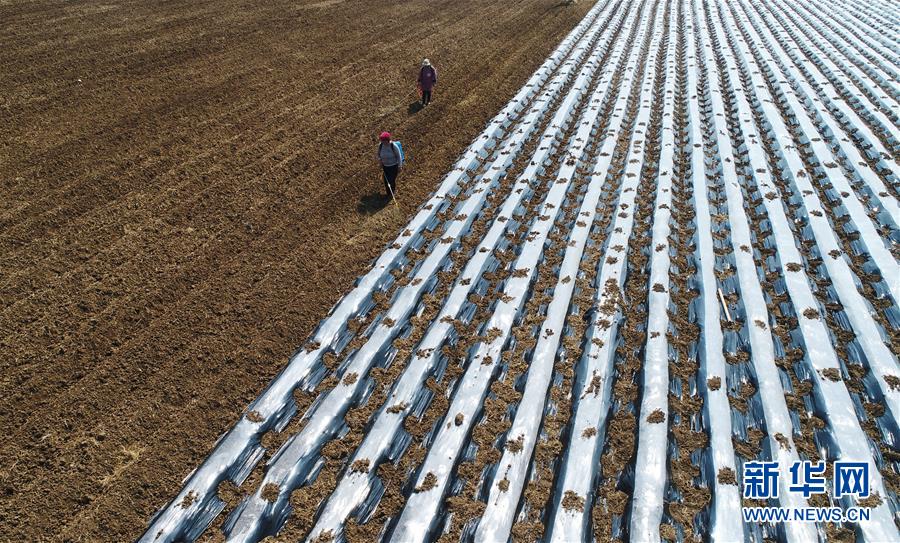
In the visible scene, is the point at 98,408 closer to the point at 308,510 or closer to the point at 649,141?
the point at 308,510

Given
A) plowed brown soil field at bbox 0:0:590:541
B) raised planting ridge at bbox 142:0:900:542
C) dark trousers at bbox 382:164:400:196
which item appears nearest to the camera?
raised planting ridge at bbox 142:0:900:542

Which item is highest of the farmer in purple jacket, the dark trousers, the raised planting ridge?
the farmer in purple jacket

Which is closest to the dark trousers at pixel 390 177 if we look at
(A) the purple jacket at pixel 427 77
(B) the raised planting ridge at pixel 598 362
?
(B) the raised planting ridge at pixel 598 362

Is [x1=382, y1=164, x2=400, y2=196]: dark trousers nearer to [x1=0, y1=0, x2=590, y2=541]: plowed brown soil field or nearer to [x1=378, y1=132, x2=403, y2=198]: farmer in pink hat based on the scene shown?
[x1=378, y1=132, x2=403, y2=198]: farmer in pink hat

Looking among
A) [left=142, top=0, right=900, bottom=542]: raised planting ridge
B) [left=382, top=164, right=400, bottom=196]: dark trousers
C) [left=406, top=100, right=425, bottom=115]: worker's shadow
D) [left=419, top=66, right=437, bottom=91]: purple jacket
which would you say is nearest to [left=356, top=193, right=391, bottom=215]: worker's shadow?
[left=382, top=164, right=400, bottom=196]: dark trousers

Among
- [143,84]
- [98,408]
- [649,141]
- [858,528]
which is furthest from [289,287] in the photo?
[143,84]

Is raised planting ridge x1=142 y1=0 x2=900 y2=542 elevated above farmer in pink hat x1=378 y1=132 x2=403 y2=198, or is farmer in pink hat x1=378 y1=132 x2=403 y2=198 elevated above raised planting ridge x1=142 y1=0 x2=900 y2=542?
farmer in pink hat x1=378 y1=132 x2=403 y2=198

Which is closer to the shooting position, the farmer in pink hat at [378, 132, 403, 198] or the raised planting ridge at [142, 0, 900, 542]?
the raised planting ridge at [142, 0, 900, 542]

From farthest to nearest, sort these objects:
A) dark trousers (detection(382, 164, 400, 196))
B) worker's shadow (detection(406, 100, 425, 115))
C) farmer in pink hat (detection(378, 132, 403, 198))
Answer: worker's shadow (detection(406, 100, 425, 115)) → dark trousers (detection(382, 164, 400, 196)) → farmer in pink hat (detection(378, 132, 403, 198))
